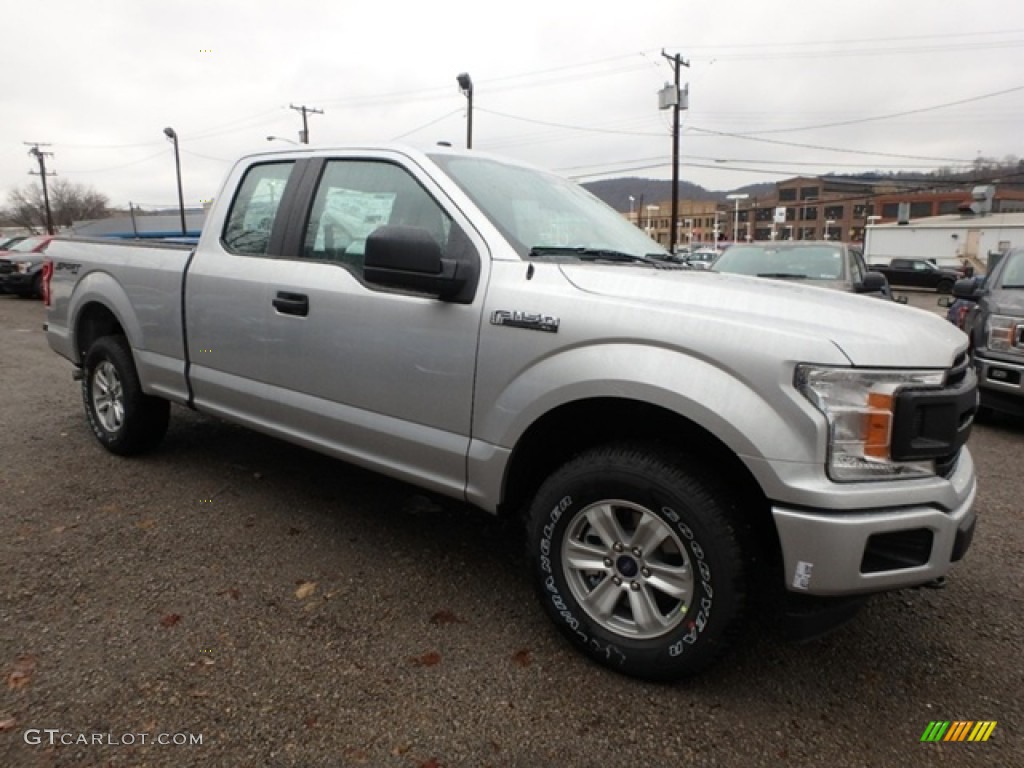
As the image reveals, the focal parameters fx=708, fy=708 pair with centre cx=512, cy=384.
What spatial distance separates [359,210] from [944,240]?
56558 millimetres

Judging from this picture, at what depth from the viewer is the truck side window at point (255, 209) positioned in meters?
3.67

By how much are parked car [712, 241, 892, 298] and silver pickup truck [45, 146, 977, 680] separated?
14.8 ft

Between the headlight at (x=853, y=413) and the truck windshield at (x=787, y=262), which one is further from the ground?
the truck windshield at (x=787, y=262)

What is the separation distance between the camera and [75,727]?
85.7 inches

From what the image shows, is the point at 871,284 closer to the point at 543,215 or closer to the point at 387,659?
the point at 543,215

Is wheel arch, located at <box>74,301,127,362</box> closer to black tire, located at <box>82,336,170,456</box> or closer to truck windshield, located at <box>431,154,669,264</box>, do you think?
black tire, located at <box>82,336,170,456</box>

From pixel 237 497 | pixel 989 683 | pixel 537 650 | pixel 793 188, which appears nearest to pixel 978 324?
pixel 989 683

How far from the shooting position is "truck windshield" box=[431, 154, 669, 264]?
2916 millimetres

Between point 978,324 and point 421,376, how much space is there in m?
5.58

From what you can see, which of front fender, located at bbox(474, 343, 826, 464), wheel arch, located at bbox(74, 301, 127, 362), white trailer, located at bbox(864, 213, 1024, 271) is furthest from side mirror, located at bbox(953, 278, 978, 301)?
white trailer, located at bbox(864, 213, 1024, 271)

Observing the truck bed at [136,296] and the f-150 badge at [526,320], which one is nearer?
the f-150 badge at [526,320]

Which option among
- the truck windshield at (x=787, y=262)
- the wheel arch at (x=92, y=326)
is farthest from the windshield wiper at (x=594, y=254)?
the truck windshield at (x=787, y=262)

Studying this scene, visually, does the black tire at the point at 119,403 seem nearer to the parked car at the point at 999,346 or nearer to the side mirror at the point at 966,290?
the parked car at the point at 999,346

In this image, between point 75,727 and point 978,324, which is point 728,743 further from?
point 978,324
